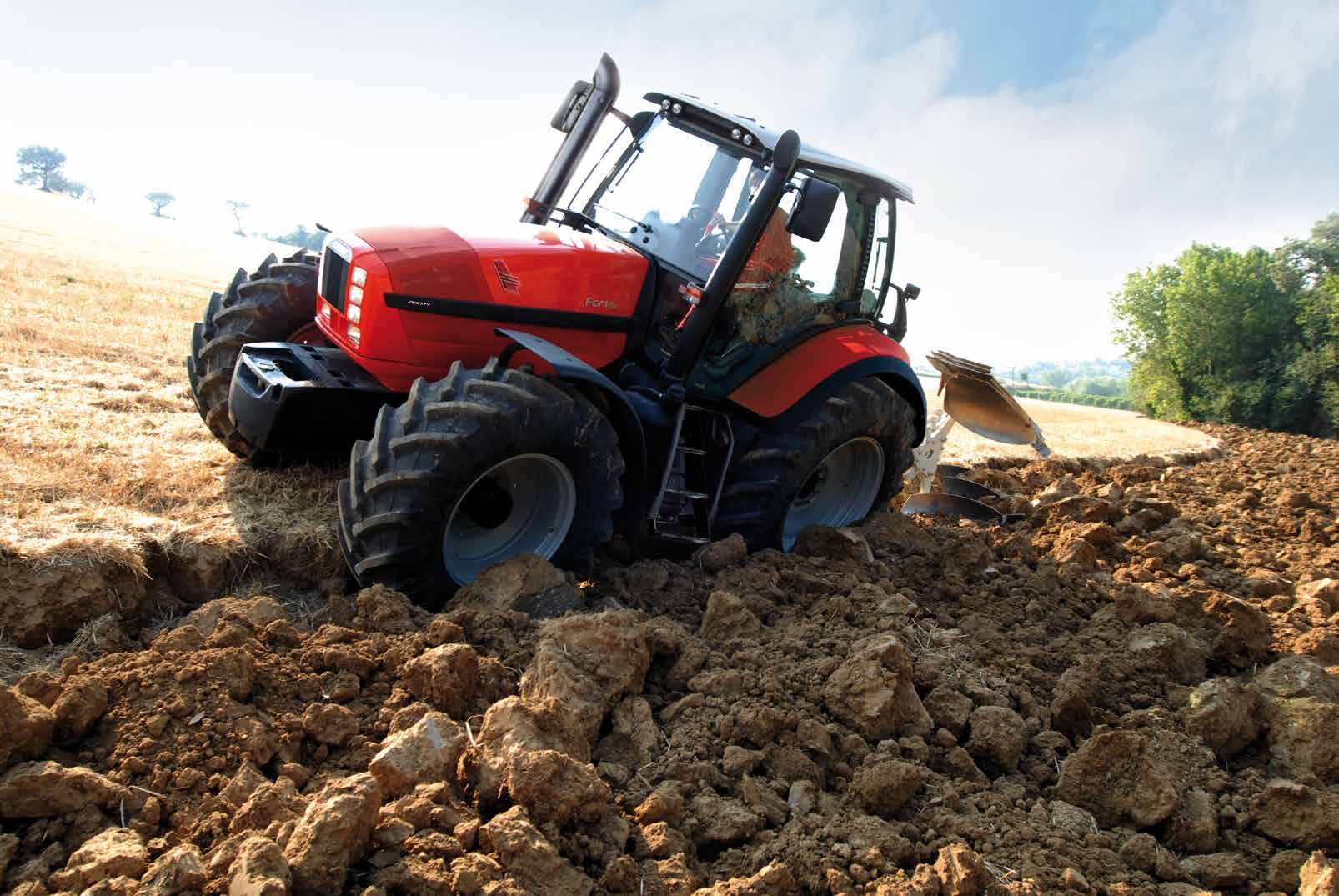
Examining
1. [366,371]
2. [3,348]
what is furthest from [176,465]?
[3,348]

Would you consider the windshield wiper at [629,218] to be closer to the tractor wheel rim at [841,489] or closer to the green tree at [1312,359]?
the tractor wheel rim at [841,489]

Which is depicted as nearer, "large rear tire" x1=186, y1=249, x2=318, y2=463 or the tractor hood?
the tractor hood

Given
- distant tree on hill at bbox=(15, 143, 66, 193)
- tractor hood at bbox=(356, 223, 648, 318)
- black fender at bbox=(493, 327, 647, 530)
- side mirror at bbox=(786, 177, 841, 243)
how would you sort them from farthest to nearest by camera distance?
1. distant tree on hill at bbox=(15, 143, 66, 193)
2. side mirror at bbox=(786, 177, 841, 243)
3. tractor hood at bbox=(356, 223, 648, 318)
4. black fender at bbox=(493, 327, 647, 530)

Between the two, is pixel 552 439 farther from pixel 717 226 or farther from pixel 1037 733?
pixel 1037 733

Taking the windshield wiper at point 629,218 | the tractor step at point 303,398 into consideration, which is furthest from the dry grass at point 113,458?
the windshield wiper at point 629,218

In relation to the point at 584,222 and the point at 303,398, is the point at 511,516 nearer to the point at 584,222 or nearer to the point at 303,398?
the point at 303,398

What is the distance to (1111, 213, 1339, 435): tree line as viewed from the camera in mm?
24797

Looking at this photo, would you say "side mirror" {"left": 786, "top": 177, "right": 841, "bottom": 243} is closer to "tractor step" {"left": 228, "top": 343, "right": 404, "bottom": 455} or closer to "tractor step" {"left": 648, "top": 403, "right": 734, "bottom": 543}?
"tractor step" {"left": 648, "top": 403, "right": 734, "bottom": 543}

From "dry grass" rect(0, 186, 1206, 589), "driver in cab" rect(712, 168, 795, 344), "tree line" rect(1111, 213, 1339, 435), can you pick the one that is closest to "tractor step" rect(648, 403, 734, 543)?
"driver in cab" rect(712, 168, 795, 344)

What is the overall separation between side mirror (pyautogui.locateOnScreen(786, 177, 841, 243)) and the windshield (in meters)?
0.53

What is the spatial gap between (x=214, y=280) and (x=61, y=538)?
28.6 metres

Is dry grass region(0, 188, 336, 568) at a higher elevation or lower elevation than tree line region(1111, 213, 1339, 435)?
lower

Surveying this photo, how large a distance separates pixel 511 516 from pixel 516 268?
3.99 ft

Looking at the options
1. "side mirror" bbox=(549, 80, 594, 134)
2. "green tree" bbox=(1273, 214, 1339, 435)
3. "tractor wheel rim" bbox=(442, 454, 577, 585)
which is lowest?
"tractor wheel rim" bbox=(442, 454, 577, 585)
